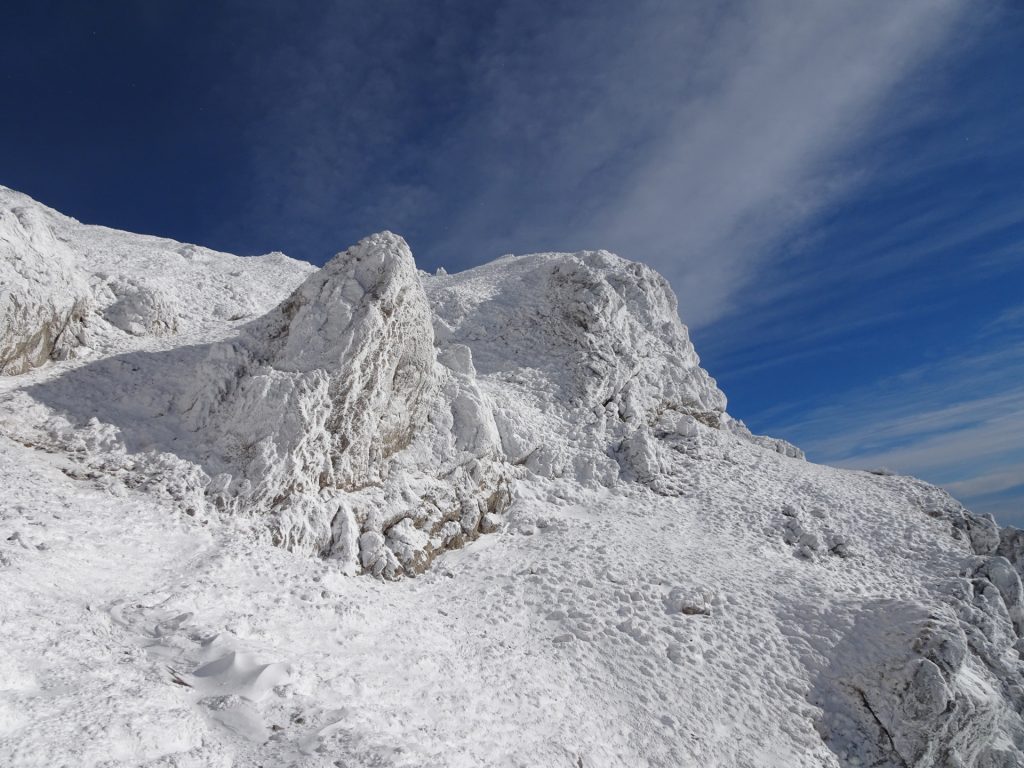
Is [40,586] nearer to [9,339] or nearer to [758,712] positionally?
[9,339]

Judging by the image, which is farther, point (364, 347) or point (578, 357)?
point (578, 357)

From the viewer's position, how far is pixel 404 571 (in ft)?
49.2

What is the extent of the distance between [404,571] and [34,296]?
12.7 m

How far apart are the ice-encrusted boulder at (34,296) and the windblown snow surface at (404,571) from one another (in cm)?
8

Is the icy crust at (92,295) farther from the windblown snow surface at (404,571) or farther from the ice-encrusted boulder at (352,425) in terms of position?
the ice-encrusted boulder at (352,425)

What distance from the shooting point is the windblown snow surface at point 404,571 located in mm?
8273

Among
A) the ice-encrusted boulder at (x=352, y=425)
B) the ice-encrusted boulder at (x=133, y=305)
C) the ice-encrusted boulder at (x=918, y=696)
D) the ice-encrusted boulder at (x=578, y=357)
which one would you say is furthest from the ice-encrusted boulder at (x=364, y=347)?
the ice-encrusted boulder at (x=918, y=696)

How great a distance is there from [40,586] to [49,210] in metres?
41.4

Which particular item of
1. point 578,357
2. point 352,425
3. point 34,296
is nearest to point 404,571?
point 352,425

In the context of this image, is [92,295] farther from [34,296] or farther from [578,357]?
[578,357]

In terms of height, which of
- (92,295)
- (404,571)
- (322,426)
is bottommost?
(404,571)

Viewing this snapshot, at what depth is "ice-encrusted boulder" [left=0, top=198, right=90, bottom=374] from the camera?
1477cm

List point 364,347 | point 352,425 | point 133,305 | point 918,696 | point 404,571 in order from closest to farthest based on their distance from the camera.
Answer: point 918,696, point 404,571, point 352,425, point 364,347, point 133,305

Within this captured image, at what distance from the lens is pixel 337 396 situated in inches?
627
